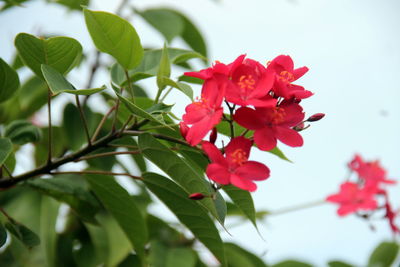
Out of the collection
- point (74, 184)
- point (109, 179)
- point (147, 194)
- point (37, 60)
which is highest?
point (37, 60)

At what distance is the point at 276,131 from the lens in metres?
0.83

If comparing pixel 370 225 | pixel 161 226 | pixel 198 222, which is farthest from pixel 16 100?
pixel 370 225

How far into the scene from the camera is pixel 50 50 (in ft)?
3.18

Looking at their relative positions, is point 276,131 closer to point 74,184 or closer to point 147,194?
point 74,184

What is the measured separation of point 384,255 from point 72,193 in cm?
127

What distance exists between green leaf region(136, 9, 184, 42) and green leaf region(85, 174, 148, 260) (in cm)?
72

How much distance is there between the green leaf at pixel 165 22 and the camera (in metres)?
1.87

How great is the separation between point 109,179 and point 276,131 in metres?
0.57

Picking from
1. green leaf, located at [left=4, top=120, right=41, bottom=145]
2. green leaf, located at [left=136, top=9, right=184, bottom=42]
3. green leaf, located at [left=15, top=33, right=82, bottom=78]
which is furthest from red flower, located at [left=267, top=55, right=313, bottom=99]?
green leaf, located at [left=136, top=9, right=184, bottom=42]

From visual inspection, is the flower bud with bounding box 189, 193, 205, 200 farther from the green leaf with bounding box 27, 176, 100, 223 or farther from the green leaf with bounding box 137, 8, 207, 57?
the green leaf with bounding box 137, 8, 207, 57

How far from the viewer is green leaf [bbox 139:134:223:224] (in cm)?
88

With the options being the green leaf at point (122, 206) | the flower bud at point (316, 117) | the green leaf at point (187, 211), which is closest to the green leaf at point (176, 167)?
the green leaf at point (187, 211)

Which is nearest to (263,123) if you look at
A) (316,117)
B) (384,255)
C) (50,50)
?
(316,117)

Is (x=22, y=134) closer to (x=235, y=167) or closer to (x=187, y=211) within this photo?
(x=187, y=211)
